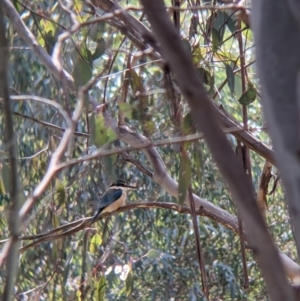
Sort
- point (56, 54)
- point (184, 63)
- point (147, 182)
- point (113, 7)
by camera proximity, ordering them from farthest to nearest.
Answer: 1. point (147, 182)
2. point (113, 7)
3. point (56, 54)
4. point (184, 63)

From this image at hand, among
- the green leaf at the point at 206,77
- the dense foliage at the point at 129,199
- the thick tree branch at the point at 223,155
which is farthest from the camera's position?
the dense foliage at the point at 129,199

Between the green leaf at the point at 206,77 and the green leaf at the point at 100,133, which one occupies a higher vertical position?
the green leaf at the point at 206,77

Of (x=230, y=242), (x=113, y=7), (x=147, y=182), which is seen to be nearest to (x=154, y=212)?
(x=147, y=182)

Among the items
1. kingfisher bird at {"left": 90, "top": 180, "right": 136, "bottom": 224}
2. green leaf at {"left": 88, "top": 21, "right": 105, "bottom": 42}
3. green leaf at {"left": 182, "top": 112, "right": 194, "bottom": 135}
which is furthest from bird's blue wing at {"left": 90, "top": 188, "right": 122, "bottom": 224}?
green leaf at {"left": 182, "top": 112, "right": 194, "bottom": 135}

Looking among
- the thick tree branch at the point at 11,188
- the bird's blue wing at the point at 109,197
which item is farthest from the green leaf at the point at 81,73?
the bird's blue wing at the point at 109,197

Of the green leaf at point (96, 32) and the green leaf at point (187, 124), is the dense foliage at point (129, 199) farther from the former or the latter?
the green leaf at point (187, 124)

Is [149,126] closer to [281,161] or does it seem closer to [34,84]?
[281,161]

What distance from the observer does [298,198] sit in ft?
1.68

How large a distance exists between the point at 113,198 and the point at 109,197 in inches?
3.8

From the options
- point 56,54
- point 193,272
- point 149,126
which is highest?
point 193,272

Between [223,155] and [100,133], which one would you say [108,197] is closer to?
[100,133]

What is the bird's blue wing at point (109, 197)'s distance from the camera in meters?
3.34

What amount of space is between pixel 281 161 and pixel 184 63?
0.11 metres

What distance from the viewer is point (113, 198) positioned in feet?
11.6
